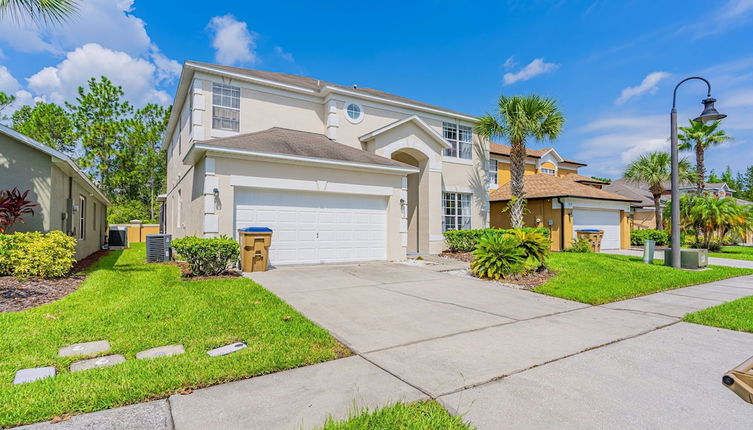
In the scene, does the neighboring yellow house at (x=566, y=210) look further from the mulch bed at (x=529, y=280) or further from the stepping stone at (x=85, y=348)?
the stepping stone at (x=85, y=348)

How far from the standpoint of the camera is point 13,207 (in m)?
8.09

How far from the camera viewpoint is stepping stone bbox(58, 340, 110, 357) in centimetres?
420

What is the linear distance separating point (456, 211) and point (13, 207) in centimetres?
1516

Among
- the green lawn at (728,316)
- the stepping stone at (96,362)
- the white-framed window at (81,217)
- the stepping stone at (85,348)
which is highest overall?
the white-framed window at (81,217)

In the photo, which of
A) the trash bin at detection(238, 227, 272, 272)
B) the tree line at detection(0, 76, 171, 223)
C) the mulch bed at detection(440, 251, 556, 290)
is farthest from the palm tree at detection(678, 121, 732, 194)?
the tree line at detection(0, 76, 171, 223)

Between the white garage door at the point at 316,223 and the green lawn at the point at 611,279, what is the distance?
235 inches

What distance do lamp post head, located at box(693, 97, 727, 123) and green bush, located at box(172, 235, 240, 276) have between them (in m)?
13.7

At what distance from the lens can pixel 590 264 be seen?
12.1 metres

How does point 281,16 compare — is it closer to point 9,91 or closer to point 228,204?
point 228,204

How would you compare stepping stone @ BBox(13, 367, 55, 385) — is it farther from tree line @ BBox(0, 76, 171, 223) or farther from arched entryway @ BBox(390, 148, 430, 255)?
tree line @ BBox(0, 76, 171, 223)

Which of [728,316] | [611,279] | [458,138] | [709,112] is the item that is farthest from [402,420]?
[458,138]

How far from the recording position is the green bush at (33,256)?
7.93 metres

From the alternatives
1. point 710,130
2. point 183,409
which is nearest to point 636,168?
point 710,130

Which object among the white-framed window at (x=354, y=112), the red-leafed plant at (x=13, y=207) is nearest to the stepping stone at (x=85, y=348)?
the red-leafed plant at (x=13, y=207)
